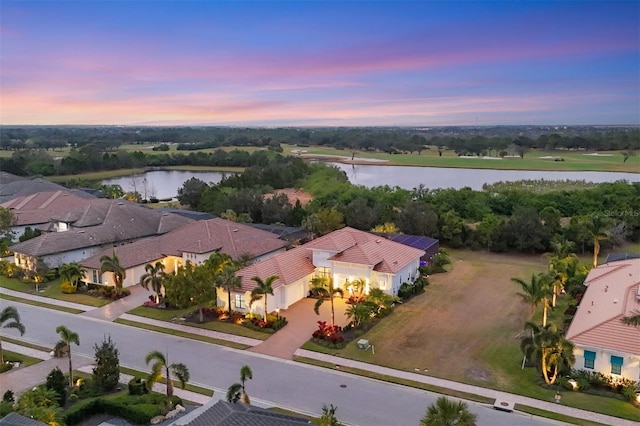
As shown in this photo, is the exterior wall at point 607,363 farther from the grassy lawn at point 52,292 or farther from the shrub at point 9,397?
the grassy lawn at point 52,292

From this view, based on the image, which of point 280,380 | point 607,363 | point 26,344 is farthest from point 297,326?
point 607,363

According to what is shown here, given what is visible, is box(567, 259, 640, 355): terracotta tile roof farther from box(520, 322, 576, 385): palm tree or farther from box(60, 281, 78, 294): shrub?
box(60, 281, 78, 294): shrub

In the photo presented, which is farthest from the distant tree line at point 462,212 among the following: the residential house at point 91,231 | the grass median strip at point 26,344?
the grass median strip at point 26,344

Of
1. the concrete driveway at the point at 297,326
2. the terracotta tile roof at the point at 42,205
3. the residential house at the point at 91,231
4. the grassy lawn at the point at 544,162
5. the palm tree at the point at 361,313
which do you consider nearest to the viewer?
the concrete driveway at the point at 297,326

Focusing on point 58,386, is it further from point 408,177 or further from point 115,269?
point 408,177

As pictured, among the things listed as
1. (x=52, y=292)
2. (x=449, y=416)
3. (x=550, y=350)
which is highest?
(x=449, y=416)

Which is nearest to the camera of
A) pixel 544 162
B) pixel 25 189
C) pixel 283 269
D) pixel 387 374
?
pixel 387 374
